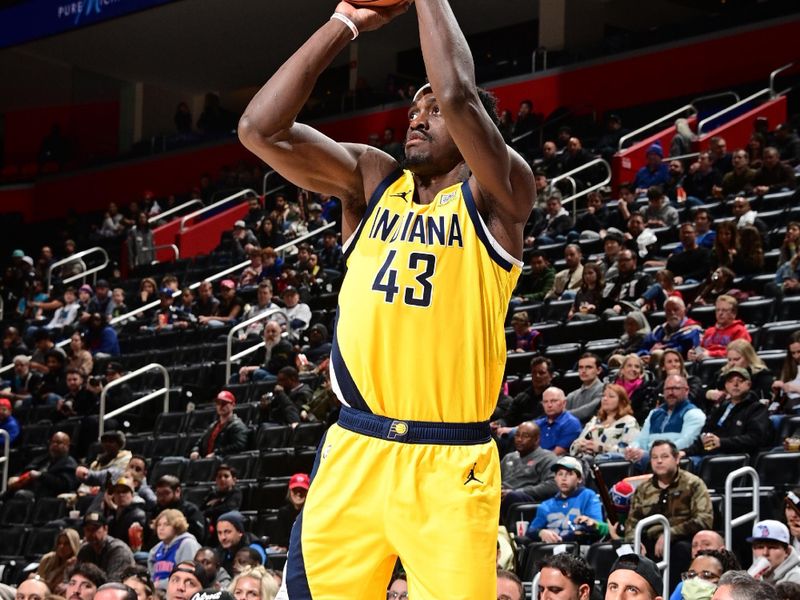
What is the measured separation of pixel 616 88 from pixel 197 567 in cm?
1342

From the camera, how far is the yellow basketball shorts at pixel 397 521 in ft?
11.0

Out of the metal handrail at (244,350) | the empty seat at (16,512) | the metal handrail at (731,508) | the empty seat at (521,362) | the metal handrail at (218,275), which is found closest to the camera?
the metal handrail at (731,508)

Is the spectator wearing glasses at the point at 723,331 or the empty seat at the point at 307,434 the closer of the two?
the spectator wearing glasses at the point at 723,331

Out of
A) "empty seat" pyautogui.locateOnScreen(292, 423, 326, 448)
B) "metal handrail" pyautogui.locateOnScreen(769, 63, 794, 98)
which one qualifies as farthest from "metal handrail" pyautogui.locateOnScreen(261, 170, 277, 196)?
"empty seat" pyautogui.locateOnScreen(292, 423, 326, 448)

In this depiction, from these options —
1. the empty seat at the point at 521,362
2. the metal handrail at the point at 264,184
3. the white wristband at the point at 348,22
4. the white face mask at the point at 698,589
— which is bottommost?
the white face mask at the point at 698,589

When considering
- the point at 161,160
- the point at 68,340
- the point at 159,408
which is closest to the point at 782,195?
the point at 159,408

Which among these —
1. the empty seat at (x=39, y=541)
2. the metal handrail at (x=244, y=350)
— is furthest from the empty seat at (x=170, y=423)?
the empty seat at (x=39, y=541)

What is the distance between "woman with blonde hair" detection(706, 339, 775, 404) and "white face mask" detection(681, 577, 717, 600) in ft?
9.41

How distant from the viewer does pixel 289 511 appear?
1048 cm

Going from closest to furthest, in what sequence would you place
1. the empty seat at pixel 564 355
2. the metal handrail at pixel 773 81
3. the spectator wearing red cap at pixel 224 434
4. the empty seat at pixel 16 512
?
the empty seat at pixel 564 355, the spectator wearing red cap at pixel 224 434, the empty seat at pixel 16 512, the metal handrail at pixel 773 81

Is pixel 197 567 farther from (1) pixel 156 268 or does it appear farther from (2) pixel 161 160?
(2) pixel 161 160

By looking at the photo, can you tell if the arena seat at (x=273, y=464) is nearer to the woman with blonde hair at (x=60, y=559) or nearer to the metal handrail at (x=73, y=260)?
the woman with blonde hair at (x=60, y=559)

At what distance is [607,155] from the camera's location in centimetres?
1716

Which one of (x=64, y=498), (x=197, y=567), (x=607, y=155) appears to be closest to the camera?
(x=197, y=567)
